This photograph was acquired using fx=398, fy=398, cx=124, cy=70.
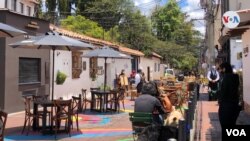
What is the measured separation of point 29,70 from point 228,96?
10.0 m

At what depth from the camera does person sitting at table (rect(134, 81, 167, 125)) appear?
7422mm

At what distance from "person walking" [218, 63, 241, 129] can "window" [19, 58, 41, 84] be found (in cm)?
937

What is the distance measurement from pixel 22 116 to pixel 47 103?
13.2 feet

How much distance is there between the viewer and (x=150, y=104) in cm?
742

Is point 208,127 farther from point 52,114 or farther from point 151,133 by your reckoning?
point 151,133

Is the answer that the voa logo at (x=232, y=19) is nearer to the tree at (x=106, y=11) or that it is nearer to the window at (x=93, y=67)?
the window at (x=93, y=67)

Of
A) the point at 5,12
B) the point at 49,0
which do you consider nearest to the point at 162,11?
the point at 49,0

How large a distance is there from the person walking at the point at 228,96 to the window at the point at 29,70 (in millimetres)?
9374

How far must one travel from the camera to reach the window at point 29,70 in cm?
1533

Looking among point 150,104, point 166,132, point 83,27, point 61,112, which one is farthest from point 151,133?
point 83,27

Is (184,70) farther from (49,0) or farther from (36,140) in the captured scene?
(36,140)

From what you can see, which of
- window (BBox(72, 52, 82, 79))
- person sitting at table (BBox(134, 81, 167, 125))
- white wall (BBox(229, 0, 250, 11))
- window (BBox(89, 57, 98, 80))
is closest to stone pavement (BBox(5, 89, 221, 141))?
person sitting at table (BBox(134, 81, 167, 125))

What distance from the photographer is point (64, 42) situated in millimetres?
10570

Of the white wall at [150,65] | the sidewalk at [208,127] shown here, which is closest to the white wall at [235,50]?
the sidewalk at [208,127]
